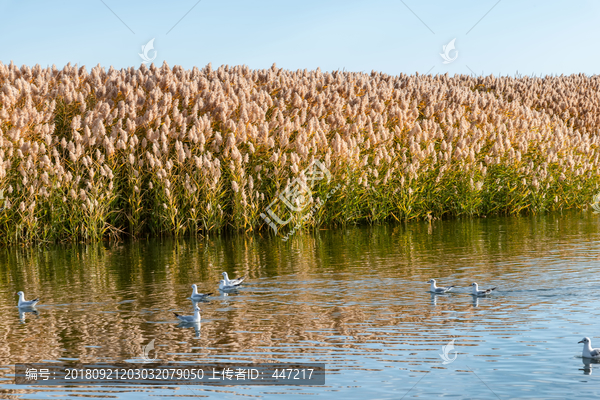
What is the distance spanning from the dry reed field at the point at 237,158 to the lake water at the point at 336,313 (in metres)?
1.62

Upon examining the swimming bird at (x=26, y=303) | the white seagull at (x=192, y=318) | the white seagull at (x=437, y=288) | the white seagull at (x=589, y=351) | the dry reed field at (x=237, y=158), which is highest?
the dry reed field at (x=237, y=158)

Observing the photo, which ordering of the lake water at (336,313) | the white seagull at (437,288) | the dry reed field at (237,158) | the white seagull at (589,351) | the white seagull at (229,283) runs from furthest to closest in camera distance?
the dry reed field at (237,158), the white seagull at (229,283), the white seagull at (437,288), the white seagull at (589,351), the lake water at (336,313)

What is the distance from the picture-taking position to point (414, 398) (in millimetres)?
5816

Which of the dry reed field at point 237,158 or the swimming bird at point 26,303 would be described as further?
the dry reed field at point 237,158

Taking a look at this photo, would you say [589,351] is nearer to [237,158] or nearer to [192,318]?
[192,318]

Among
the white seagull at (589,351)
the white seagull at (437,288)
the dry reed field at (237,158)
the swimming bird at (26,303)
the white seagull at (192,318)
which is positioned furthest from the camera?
the dry reed field at (237,158)

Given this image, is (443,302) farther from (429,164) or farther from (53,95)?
(53,95)

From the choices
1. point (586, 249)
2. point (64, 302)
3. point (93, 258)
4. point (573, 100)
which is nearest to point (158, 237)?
point (93, 258)

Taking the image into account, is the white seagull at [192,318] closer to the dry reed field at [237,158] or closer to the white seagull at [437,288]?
Result: the white seagull at [437,288]

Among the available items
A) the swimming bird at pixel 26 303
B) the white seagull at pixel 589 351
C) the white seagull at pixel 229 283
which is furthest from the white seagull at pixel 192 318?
the white seagull at pixel 589 351

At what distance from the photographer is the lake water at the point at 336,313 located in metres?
6.29

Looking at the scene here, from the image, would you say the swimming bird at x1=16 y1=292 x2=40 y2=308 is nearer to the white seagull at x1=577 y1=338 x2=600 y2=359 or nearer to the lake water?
the lake water

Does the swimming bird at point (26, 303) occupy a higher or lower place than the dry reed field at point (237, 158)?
lower

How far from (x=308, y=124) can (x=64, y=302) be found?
10.0 metres
